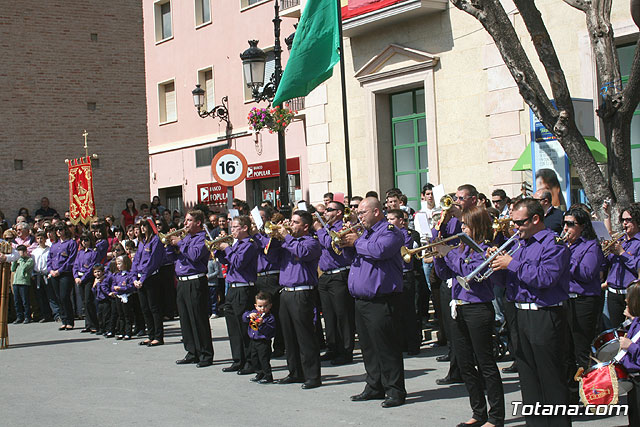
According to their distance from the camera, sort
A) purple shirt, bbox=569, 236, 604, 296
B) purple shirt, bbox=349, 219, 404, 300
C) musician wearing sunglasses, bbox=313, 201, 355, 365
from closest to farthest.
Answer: purple shirt, bbox=569, 236, 604, 296 → purple shirt, bbox=349, 219, 404, 300 → musician wearing sunglasses, bbox=313, 201, 355, 365

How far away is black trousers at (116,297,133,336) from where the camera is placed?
537 inches

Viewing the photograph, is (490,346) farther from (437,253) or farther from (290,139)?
(290,139)

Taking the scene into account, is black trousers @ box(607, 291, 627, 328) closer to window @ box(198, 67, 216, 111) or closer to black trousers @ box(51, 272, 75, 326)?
black trousers @ box(51, 272, 75, 326)

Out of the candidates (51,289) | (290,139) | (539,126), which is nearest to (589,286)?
(539,126)

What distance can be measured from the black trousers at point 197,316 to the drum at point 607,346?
232 inches

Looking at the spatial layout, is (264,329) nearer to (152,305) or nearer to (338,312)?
(338,312)

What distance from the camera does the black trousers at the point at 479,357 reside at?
275 inches

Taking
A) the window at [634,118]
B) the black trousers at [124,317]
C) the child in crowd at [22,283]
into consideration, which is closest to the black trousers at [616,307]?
the window at [634,118]

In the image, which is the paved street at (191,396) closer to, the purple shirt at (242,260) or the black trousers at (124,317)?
the purple shirt at (242,260)

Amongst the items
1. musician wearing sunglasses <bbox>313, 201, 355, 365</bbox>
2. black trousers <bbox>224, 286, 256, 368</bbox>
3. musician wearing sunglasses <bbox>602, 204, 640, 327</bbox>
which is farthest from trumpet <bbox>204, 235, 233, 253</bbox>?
musician wearing sunglasses <bbox>602, 204, 640, 327</bbox>

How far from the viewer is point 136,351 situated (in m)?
12.3

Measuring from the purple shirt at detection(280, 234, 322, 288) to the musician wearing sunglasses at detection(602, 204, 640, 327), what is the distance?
317 cm

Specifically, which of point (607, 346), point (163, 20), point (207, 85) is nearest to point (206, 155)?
point (207, 85)

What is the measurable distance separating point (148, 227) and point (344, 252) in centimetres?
383
